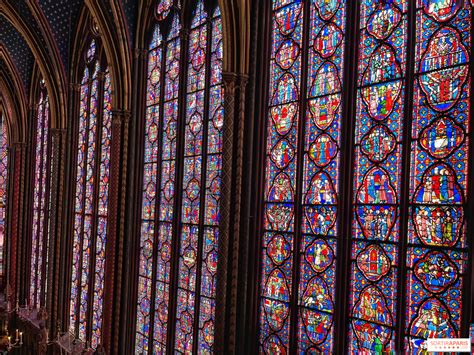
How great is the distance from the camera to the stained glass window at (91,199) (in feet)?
40.4

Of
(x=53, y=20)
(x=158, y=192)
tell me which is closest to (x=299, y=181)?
(x=158, y=192)

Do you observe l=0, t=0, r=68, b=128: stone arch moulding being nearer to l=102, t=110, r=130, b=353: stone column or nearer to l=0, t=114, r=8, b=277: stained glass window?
l=102, t=110, r=130, b=353: stone column

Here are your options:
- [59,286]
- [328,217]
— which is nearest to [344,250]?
[328,217]

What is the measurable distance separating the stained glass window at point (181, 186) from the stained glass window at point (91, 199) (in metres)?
2.01

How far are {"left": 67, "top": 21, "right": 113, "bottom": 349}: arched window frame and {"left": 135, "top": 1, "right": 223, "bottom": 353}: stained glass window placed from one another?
2.00 metres

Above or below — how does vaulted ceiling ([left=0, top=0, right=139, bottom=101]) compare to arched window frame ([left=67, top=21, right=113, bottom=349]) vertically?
above

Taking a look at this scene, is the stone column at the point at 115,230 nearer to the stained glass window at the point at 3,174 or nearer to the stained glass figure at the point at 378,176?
the stained glass figure at the point at 378,176

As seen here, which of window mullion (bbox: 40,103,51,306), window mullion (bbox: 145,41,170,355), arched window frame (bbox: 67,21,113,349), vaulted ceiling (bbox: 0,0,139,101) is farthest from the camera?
window mullion (bbox: 40,103,51,306)

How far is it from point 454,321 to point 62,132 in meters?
11.7

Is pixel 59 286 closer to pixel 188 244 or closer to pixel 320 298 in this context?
pixel 188 244

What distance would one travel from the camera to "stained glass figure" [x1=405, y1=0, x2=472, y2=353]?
5223 millimetres

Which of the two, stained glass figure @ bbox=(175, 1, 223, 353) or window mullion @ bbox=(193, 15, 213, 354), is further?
window mullion @ bbox=(193, 15, 213, 354)

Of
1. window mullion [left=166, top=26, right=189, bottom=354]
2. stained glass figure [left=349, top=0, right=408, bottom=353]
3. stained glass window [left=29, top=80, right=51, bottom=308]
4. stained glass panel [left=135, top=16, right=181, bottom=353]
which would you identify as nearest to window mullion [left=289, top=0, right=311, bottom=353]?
stained glass figure [left=349, top=0, right=408, bottom=353]

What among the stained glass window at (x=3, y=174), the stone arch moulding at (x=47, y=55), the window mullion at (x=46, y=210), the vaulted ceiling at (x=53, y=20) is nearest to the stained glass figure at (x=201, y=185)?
the vaulted ceiling at (x=53, y=20)
